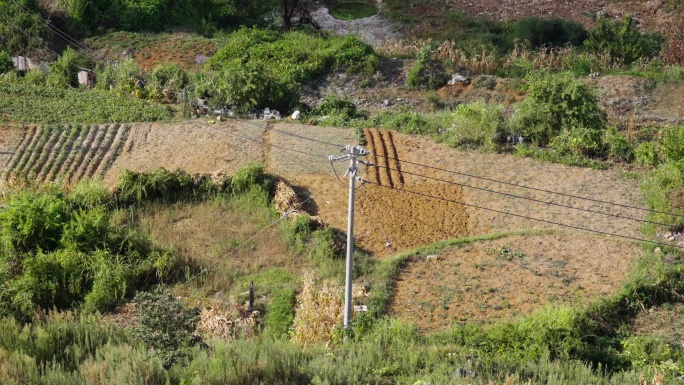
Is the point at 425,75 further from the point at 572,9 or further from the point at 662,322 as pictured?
the point at 662,322

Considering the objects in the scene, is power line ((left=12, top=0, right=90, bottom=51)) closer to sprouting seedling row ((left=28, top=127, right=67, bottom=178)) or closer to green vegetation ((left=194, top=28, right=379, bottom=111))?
green vegetation ((left=194, top=28, right=379, bottom=111))

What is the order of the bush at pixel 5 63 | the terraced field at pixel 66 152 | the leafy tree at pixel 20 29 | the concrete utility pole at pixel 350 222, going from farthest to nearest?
the leafy tree at pixel 20 29
the bush at pixel 5 63
the terraced field at pixel 66 152
the concrete utility pole at pixel 350 222

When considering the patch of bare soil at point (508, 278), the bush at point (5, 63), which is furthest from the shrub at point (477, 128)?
the bush at point (5, 63)

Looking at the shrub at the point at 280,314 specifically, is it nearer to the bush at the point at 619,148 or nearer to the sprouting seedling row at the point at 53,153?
the sprouting seedling row at the point at 53,153

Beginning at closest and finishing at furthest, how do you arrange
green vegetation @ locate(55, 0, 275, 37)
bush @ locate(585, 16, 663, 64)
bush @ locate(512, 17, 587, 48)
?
bush @ locate(585, 16, 663, 64), green vegetation @ locate(55, 0, 275, 37), bush @ locate(512, 17, 587, 48)

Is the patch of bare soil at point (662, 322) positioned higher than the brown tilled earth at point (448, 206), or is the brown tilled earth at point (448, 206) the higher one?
the brown tilled earth at point (448, 206)

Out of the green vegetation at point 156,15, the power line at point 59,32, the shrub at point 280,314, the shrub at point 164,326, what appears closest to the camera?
the shrub at point 164,326

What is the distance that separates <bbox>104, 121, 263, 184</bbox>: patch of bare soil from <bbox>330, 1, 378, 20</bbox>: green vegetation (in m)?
9.80

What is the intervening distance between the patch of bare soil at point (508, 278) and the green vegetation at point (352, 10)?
48.2 feet

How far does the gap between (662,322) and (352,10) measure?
18025mm

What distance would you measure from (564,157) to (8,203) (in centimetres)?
1026

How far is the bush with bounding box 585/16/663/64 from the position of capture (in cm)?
2402

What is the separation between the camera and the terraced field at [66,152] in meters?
18.2

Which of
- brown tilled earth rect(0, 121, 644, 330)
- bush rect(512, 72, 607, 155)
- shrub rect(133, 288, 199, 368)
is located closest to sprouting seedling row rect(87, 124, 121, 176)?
brown tilled earth rect(0, 121, 644, 330)
